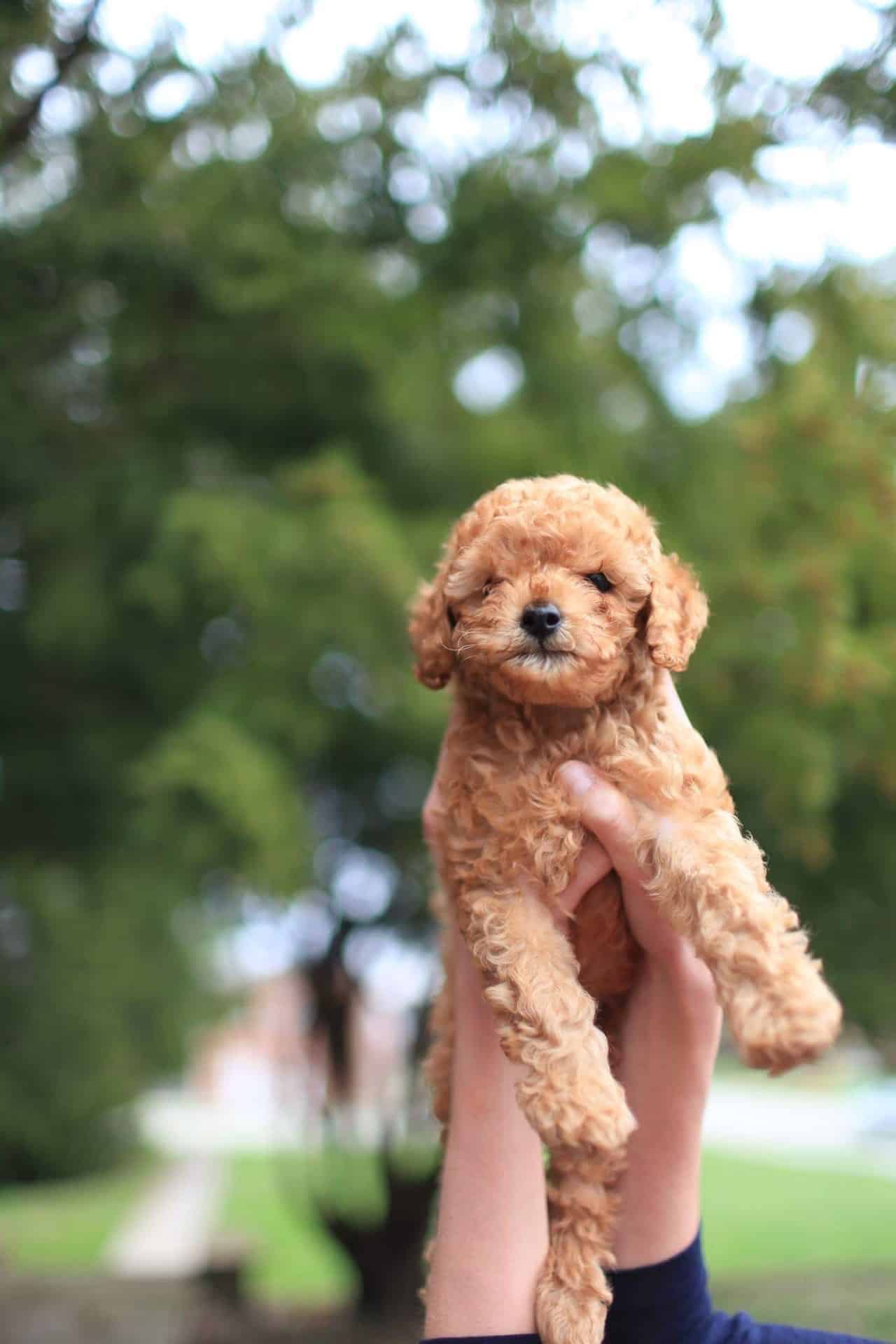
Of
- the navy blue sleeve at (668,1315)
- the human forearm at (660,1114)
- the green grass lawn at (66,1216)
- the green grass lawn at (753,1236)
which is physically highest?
the human forearm at (660,1114)

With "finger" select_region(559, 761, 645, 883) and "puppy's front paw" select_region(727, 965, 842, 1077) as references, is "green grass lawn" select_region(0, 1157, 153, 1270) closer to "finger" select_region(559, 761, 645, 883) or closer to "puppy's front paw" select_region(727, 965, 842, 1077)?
"finger" select_region(559, 761, 645, 883)

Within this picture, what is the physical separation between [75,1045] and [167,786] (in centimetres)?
1591

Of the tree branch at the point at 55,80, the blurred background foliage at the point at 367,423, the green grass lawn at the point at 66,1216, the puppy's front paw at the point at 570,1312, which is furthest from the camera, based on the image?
the green grass lawn at the point at 66,1216

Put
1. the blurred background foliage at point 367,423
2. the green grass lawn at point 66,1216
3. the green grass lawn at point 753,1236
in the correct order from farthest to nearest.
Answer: the green grass lawn at point 66,1216
the green grass lawn at point 753,1236
the blurred background foliage at point 367,423

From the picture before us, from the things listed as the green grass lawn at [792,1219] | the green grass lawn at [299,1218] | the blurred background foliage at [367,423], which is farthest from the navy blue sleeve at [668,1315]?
the green grass lawn at [792,1219]

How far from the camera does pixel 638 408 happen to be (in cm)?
836

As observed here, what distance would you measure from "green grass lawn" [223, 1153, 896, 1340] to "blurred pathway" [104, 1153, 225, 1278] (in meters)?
0.50

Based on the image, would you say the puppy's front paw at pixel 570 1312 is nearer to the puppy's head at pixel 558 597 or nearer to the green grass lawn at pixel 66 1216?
the puppy's head at pixel 558 597

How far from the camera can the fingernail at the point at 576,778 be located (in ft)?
7.71

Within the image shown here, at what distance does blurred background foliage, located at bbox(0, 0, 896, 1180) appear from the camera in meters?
6.01

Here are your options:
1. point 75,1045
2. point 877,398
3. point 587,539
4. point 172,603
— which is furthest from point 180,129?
point 75,1045

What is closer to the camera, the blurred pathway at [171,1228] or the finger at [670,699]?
the finger at [670,699]

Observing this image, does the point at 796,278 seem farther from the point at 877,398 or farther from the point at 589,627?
the point at 589,627

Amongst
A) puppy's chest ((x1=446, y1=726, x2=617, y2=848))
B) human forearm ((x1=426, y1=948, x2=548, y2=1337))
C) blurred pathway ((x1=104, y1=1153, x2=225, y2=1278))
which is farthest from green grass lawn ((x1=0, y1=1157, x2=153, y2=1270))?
puppy's chest ((x1=446, y1=726, x2=617, y2=848))
